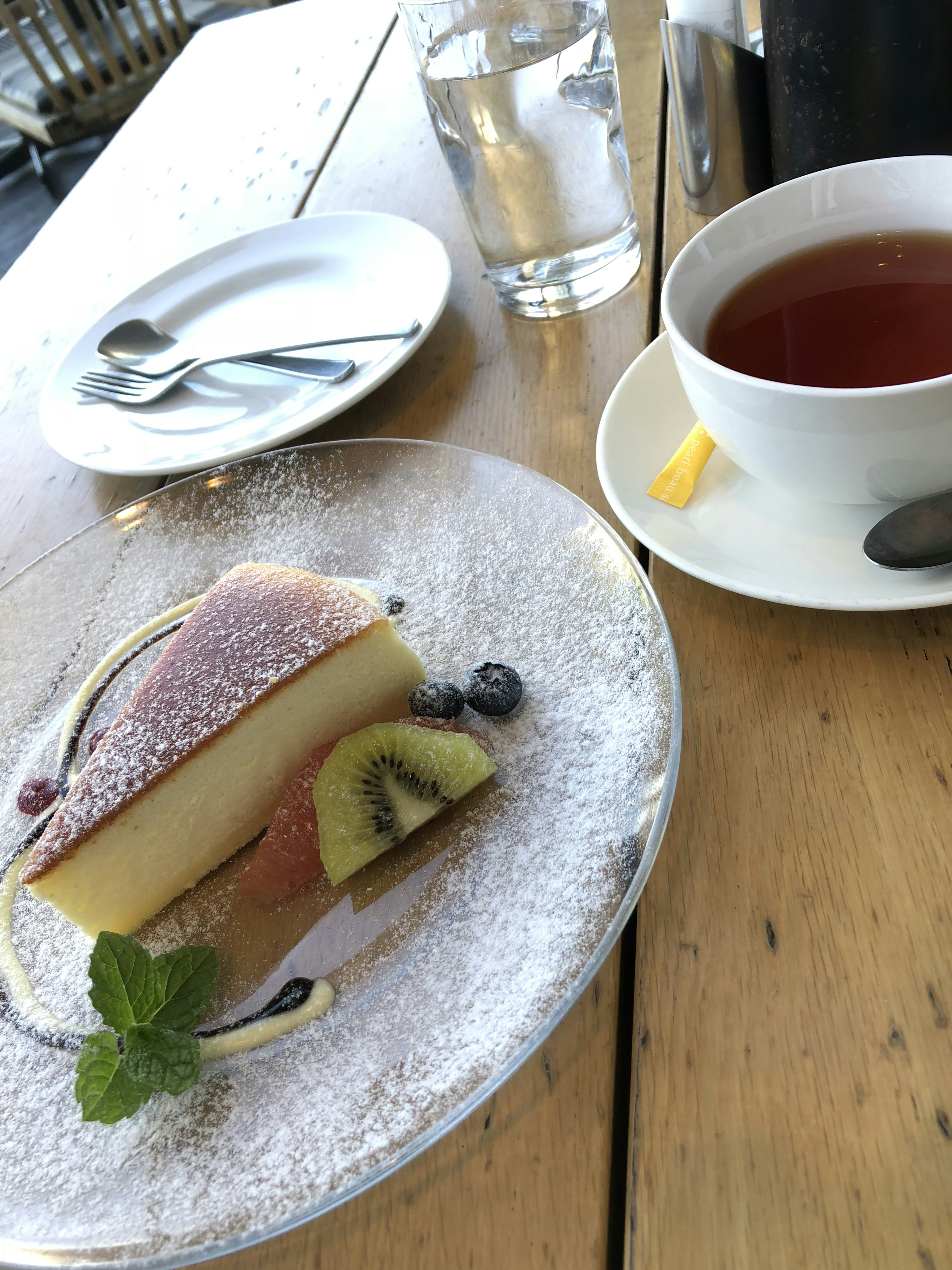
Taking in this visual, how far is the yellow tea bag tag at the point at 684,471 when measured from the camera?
0.74m

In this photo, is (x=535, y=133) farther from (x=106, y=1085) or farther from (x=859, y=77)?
(x=106, y=1085)

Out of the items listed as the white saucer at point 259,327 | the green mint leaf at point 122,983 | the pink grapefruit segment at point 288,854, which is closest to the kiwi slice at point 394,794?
the pink grapefruit segment at point 288,854

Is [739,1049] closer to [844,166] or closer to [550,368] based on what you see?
[844,166]

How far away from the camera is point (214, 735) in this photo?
29.3 inches

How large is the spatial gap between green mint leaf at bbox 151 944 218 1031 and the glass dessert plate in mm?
11

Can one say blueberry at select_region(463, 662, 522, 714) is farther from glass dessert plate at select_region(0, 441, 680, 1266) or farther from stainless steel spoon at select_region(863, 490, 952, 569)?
stainless steel spoon at select_region(863, 490, 952, 569)

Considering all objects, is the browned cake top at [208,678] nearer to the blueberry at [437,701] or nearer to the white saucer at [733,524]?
the blueberry at [437,701]

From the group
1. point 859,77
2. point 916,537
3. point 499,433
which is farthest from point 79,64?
point 916,537

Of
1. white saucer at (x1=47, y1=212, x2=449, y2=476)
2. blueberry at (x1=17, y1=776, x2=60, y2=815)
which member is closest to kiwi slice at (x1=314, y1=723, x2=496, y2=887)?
blueberry at (x1=17, y1=776, x2=60, y2=815)

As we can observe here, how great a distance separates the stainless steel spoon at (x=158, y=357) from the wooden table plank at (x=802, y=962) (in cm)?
58

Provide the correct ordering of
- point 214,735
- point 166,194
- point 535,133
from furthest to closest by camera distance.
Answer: point 166,194 → point 535,133 → point 214,735

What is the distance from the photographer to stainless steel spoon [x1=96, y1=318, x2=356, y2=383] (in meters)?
1.07

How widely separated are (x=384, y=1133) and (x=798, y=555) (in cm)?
45

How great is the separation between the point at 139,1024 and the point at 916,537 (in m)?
0.58
